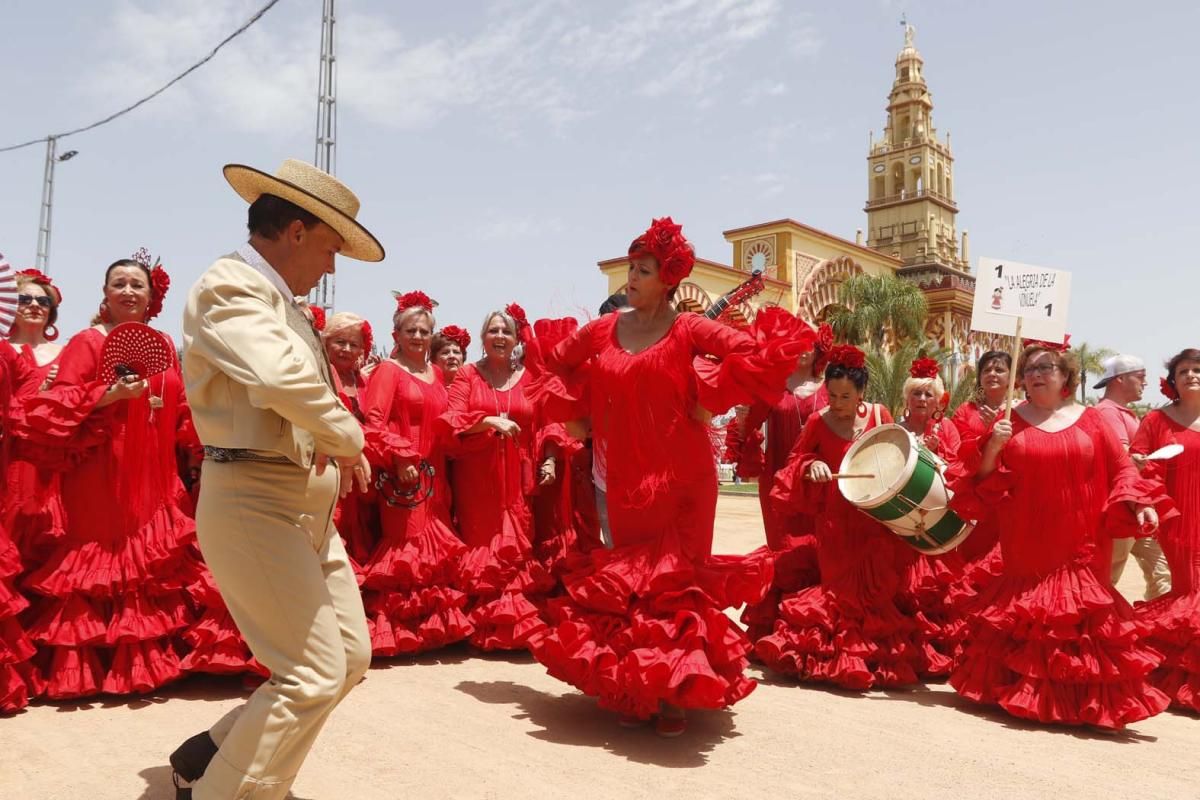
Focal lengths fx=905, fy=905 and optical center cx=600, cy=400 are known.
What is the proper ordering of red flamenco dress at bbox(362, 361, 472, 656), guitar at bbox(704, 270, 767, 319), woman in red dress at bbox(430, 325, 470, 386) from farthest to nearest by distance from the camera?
woman in red dress at bbox(430, 325, 470, 386) → red flamenco dress at bbox(362, 361, 472, 656) → guitar at bbox(704, 270, 767, 319)

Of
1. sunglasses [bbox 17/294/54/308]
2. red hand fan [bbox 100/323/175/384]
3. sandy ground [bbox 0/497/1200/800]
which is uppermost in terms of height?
sunglasses [bbox 17/294/54/308]

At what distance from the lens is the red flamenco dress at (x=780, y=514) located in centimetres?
605

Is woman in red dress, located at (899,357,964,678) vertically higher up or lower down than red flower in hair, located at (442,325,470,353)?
lower down

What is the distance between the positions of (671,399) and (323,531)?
1957 mm

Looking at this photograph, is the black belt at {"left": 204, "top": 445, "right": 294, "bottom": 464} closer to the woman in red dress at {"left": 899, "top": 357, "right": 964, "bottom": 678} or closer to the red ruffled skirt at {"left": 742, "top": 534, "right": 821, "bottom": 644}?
the red ruffled skirt at {"left": 742, "top": 534, "right": 821, "bottom": 644}

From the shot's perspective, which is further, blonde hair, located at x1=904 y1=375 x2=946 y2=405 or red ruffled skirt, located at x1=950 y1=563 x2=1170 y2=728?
blonde hair, located at x1=904 y1=375 x2=946 y2=405

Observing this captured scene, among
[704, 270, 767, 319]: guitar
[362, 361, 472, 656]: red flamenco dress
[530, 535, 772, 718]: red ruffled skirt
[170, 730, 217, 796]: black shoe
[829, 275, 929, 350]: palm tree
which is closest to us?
[170, 730, 217, 796]: black shoe

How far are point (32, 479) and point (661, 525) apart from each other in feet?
11.1

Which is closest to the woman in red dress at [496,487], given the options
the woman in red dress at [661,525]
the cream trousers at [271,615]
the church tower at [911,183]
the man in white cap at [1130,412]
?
the woman in red dress at [661,525]

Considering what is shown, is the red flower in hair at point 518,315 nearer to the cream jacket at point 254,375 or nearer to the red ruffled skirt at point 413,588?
the red ruffled skirt at point 413,588

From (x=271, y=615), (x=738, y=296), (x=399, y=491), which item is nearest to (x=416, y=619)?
(x=399, y=491)

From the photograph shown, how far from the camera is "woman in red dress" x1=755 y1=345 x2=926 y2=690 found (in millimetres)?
5500

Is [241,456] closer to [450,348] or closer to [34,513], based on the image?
[34,513]

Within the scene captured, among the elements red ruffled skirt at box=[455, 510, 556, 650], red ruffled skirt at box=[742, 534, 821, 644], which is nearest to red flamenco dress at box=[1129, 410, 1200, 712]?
red ruffled skirt at box=[742, 534, 821, 644]
